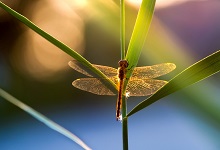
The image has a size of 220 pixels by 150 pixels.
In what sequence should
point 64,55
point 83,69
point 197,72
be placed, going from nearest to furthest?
point 197,72
point 83,69
point 64,55

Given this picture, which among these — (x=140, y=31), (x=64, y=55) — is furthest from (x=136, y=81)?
(x=64, y=55)

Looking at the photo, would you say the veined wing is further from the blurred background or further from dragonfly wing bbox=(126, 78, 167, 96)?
the blurred background

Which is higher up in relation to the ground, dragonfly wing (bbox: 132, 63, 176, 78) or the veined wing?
dragonfly wing (bbox: 132, 63, 176, 78)

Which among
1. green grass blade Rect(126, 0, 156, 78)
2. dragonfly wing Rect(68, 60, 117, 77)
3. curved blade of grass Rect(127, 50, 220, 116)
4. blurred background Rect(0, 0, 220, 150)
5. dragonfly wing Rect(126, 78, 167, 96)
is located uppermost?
blurred background Rect(0, 0, 220, 150)

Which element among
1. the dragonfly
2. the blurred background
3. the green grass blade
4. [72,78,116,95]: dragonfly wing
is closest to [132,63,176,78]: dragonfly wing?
the dragonfly

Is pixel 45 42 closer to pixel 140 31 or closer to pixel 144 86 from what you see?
pixel 144 86

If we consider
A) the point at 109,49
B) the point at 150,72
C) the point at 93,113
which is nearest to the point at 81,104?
the point at 93,113

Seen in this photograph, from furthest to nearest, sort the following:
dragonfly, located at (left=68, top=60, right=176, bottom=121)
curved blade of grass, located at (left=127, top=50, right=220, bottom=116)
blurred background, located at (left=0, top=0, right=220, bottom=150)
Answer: blurred background, located at (left=0, top=0, right=220, bottom=150) < dragonfly, located at (left=68, top=60, right=176, bottom=121) < curved blade of grass, located at (left=127, top=50, right=220, bottom=116)
